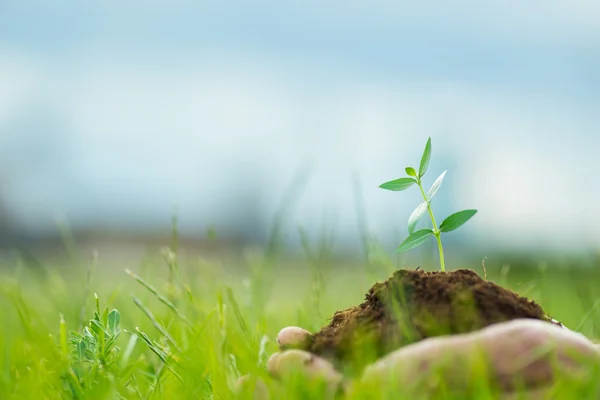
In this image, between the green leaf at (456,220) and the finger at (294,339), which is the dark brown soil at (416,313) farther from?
the green leaf at (456,220)

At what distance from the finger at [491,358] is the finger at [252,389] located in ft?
0.80

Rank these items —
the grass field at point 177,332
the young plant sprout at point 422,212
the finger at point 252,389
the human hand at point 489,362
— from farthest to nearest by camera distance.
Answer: the young plant sprout at point 422,212 → the grass field at point 177,332 → the finger at point 252,389 → the human hand at point 489,362

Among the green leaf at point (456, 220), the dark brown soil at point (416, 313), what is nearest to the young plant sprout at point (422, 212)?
the green leaf at point (456, 220)

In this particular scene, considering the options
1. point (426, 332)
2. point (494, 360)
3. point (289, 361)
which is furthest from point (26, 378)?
point (494, 360)

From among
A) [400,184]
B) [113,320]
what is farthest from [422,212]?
[113,320]

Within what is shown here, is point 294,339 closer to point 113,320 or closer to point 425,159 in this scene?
point 113,320

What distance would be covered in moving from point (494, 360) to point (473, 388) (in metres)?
0.07

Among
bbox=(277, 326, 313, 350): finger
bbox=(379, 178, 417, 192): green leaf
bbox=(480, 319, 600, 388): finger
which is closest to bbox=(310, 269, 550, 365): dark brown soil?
bbox=(277, 326, 313, 350): finger

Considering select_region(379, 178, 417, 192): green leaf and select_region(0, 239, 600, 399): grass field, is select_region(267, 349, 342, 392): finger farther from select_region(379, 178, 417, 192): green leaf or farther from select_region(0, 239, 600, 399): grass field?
select_region(379, 178, 417, 192): green leaf

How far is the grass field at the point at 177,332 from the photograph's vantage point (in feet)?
5.32

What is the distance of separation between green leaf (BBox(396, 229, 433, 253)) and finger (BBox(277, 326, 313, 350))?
0.36 metres

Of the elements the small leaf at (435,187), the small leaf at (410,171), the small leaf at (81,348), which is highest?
the small leaf at (410,171)

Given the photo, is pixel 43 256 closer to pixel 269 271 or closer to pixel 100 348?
pixel 269 271

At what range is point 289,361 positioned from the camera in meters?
1.44
